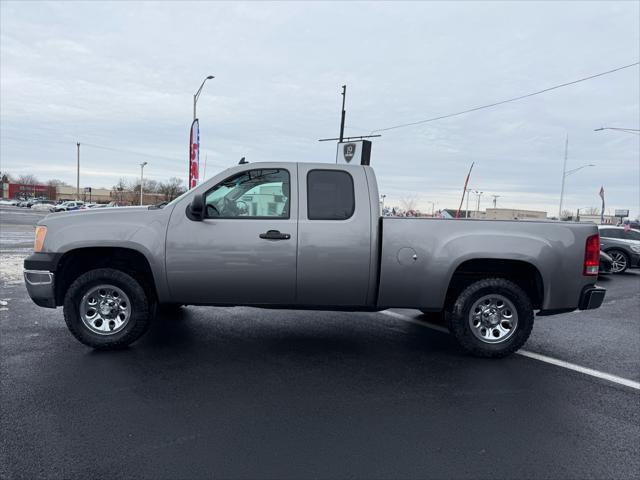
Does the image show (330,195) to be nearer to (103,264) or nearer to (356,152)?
(103,264)

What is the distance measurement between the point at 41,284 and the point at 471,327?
4553mm

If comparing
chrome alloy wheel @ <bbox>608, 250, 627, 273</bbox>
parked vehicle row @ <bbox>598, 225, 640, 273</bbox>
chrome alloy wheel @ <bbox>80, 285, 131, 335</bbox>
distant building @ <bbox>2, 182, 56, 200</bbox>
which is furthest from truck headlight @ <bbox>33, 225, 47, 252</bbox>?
distant building @ <bbox>2, 182, 56, 200</bbox>

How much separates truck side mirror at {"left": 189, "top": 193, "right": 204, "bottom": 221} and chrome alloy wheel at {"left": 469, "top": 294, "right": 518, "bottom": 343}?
304cm

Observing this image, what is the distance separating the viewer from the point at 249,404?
376cm

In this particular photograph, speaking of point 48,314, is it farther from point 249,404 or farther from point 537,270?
point 537,270

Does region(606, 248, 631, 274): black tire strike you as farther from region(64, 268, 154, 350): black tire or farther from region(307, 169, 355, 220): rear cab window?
region(64, 268, 154, 350): black tire

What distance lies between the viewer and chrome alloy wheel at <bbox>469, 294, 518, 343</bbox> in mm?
5078

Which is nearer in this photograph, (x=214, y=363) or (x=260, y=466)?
(x=260, y=466)

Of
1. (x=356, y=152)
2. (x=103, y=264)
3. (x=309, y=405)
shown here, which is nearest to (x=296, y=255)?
(x=309, y=405)

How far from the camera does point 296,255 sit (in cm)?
480

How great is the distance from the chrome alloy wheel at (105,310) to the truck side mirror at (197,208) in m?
1.14

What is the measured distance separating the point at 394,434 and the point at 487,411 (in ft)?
3.05

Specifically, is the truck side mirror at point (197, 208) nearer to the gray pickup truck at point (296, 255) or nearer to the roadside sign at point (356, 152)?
the gray pickup truck at point (296, 255)

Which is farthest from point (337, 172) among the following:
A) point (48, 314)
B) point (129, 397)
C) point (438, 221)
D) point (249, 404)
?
point (48, 314)
